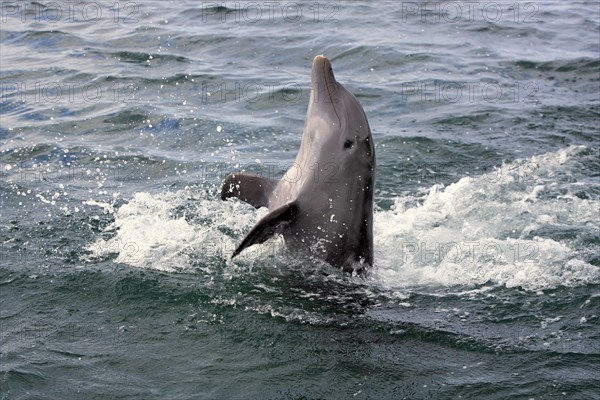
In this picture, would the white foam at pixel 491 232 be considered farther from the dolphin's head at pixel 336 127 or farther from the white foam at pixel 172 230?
the white foam at pixel 172 230

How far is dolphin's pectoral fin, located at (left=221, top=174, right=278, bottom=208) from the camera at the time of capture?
24.6 ft

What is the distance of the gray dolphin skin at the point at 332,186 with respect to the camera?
7.07 metres

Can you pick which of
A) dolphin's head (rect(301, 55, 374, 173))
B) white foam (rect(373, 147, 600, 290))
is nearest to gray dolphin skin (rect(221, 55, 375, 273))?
dolphin's head (rect(301, 55, 374, 173))

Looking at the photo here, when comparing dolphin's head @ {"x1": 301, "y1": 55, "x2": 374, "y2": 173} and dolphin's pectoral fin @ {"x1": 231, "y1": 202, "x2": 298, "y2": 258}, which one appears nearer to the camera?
dolphin's pectoral fin @ {"x1": 231, "y1": 202, "x2": 298, "y2": 258}

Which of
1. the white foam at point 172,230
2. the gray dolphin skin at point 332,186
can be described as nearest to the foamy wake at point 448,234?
the white foam at point 172,230

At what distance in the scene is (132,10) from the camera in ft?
58.9

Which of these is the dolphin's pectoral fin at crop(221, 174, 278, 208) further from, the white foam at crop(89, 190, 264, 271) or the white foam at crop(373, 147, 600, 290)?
the white foam at crop(373, 147, 600, 290)

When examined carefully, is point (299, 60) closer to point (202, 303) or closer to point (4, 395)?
point (202, 303)

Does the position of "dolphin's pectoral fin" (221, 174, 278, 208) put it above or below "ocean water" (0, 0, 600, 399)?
above

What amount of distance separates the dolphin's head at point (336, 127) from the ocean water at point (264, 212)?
926 millimetres

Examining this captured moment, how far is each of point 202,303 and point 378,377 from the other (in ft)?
5.46

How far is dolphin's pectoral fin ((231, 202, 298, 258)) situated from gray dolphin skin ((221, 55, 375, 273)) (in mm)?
11

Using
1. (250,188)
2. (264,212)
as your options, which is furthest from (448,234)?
(250,188)

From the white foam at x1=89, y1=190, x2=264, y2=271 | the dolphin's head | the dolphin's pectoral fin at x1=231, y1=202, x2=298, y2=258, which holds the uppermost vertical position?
the dolphin's head
